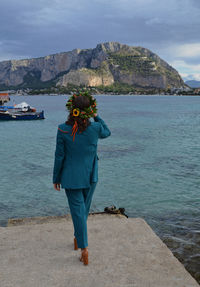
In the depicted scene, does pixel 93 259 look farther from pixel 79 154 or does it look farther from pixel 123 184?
pixel 123 184

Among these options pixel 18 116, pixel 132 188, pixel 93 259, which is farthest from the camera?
pixel 18 116

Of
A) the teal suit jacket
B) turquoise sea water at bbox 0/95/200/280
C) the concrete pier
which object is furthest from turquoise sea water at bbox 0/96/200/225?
the teal suit jacket

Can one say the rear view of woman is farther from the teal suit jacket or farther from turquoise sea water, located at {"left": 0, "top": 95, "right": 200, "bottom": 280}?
turquoise sea water, located at {"left": 0, "top": 95, "right": 200, "bottom": 280}

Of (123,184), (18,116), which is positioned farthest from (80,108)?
(18,116)

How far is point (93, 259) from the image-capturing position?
16.7 feet

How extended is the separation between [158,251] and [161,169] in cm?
1281

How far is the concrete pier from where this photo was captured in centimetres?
452

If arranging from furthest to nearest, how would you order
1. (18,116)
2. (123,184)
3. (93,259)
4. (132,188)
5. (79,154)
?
(18,116) → (123,184) → (132,188) → (93,259) → (79,154)

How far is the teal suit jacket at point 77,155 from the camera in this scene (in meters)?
4.79

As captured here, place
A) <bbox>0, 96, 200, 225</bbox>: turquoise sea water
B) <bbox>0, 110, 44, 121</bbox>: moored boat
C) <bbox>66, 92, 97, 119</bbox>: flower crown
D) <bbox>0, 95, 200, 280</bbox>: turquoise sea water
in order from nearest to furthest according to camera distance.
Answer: <bbox>66, 92, 97, 119</bbox>: flower crown < <bbox>0, 95, 200, 280</bbox>: turquoise sea water < <bbox>0, 96, 200, 225</bbox>: turquoise sea water < <bbox>0, 110, 44, 121</bbox>: moored boat

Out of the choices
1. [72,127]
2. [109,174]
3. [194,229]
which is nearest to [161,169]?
[109,174]

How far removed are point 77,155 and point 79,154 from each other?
1.3 inches

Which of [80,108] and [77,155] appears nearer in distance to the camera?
[80,108]

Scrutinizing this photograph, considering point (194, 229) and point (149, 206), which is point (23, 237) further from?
point (149, 206)
